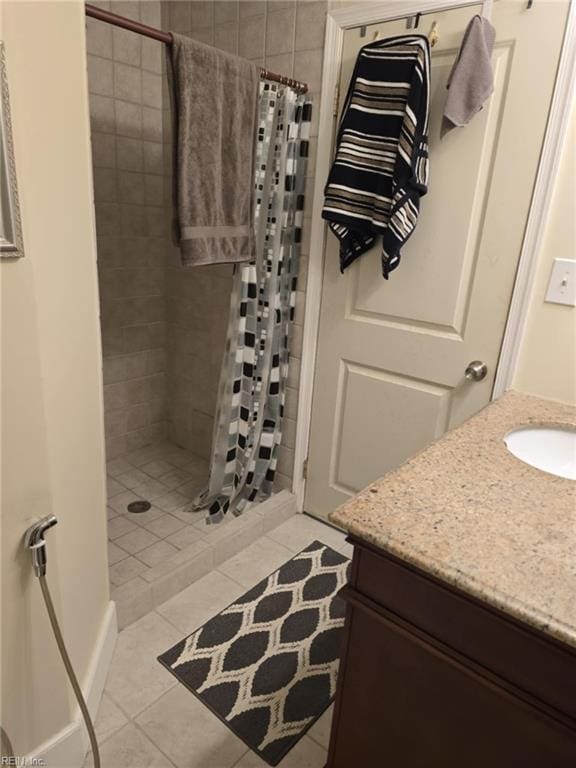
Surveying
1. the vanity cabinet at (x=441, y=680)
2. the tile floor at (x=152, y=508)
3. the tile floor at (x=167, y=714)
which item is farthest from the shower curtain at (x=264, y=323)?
the vanity cabinet at (x=441, y=680)

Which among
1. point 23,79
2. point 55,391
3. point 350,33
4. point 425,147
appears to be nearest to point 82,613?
point 55,391

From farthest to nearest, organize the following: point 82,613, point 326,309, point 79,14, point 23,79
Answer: point 326,309 → point 82,613 → point 79,14 → point 23,79

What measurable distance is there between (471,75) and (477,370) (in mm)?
896

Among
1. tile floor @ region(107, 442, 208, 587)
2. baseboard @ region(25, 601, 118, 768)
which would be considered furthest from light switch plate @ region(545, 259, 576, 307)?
baseboard @ region(25, 601, 118, 768)

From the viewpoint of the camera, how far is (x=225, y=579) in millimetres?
1911

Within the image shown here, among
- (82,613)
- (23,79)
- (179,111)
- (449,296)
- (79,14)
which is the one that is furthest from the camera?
(449,296)

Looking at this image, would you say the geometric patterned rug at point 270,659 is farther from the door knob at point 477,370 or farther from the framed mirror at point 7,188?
the framed mirror at point 7,188

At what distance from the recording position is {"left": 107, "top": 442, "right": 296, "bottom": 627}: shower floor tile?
1.75m

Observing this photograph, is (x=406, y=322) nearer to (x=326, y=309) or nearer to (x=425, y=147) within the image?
(x=326, y=309)

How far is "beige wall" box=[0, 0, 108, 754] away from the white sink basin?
1.10 m

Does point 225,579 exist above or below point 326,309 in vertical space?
below

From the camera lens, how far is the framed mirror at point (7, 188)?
2.61 ft

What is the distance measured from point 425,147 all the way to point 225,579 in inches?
66.3

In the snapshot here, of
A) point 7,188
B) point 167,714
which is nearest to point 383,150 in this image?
point 7,188
